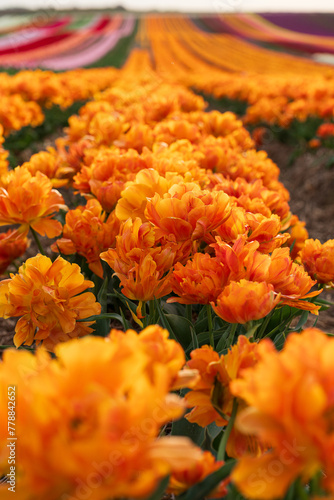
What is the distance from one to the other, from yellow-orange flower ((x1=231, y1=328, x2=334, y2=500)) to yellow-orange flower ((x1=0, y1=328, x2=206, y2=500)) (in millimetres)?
84

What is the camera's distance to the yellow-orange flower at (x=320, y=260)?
1219 millimetres

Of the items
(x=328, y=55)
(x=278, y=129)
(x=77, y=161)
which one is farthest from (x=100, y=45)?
(x=77, y=161)

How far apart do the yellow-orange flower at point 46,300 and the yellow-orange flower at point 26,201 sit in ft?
0.85

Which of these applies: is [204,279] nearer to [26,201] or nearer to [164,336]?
[164,336]

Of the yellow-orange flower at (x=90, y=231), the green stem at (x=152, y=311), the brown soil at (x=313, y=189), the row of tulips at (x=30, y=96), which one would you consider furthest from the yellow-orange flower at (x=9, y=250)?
the brown soil at (x=313, y=189)

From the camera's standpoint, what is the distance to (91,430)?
467 mm

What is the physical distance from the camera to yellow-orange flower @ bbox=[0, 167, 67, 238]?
1258 mm

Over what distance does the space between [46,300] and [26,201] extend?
37cm

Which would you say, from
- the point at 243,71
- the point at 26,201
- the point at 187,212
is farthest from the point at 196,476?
the point at 243,71

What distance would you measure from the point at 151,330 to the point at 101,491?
0.79 feet

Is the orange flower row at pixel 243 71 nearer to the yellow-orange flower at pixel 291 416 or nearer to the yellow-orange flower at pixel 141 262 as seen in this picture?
the yellow-orange flower at pixel 141 262

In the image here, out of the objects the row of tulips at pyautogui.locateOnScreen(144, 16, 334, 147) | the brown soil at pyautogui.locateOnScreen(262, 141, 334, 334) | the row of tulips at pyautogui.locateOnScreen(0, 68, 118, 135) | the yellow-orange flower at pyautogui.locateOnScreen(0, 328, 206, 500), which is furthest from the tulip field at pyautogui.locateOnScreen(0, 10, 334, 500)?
the row of tulips at pyautogui.locateOnScreen(144, 16, 334, 147)

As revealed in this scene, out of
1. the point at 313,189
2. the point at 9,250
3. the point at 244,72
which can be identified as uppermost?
the point at 9,250

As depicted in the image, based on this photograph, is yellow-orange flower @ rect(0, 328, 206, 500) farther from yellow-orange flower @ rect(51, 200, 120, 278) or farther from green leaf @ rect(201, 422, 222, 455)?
yellow-orange flower @ rect(51, 200, 120, 278)
